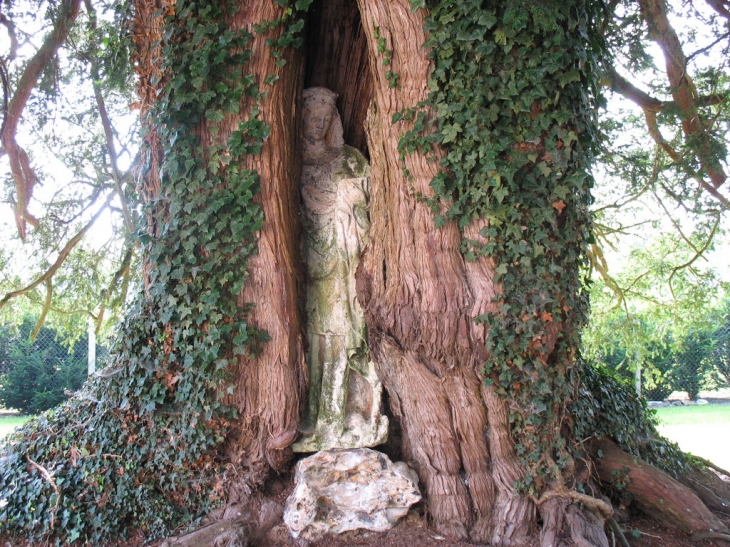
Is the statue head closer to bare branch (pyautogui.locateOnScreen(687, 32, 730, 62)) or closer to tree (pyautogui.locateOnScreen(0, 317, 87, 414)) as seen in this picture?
bare branch (pyautogui.locateOnScreen(687, 32, 730, 62))

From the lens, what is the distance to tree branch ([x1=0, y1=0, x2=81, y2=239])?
539cm

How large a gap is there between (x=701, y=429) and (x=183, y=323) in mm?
9622

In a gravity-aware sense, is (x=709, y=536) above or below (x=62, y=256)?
below

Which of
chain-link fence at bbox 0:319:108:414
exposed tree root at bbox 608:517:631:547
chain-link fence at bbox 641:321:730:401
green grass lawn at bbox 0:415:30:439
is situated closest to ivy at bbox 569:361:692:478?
exposed tree root at bbox 608:517:631:547

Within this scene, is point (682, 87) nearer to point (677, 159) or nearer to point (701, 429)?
point (677, 159)

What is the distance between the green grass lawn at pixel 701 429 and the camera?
27.0 ft

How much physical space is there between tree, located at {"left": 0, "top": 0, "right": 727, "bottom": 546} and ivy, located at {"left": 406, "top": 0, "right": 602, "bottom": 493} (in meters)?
0.01

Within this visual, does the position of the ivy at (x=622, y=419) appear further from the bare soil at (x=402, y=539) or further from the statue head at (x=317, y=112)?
the statue head at (x=317, y=112)

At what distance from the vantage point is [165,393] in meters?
4.01

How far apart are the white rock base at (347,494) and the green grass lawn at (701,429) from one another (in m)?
5.04

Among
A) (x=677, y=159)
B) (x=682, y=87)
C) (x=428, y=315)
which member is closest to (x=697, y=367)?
(x=677, y=159)

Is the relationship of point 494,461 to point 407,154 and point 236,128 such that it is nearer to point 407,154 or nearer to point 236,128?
point 407,154

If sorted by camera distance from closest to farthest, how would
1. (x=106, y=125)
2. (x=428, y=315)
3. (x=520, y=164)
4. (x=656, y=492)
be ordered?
(x=520, y=164)
(x=428, y=315)
(x=656, y=492)
(x=106, y=125)

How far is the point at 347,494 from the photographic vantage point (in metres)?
3.91
